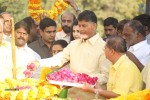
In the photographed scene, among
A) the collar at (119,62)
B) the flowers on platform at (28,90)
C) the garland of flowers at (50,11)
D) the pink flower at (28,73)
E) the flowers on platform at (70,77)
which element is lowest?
the flowers on platform at (28,90)

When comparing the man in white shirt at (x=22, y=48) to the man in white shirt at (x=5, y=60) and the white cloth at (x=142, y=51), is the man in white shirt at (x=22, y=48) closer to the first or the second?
the man in white shirt at (x=5, y=60)

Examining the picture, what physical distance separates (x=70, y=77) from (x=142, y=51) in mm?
1589

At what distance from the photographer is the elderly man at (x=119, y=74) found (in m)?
6.75

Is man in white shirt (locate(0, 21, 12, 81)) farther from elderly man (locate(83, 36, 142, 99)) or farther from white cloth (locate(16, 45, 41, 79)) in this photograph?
elderly man (locate(83, 36, 142, 99))

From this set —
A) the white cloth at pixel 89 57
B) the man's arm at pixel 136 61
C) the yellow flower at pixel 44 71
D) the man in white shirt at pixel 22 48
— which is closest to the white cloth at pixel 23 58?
the man in white shirt at pixel 22 48

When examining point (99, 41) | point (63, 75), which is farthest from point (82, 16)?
point (63, 75)

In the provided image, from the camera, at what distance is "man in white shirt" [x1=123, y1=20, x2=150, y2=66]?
8242 mm

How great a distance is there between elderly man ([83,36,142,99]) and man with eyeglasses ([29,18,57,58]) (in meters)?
3.29

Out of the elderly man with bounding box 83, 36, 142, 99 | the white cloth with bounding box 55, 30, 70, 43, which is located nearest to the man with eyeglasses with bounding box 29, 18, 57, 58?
the white cloth with bounding box 55, 30, 70, 43

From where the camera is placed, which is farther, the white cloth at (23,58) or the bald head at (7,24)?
the bald head at (7,24)

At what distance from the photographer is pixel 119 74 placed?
6824mm

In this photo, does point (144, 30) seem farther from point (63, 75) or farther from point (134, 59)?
point (63, 75)

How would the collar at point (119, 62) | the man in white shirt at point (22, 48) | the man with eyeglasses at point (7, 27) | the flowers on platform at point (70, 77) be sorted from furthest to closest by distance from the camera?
the man with eyeglasses at point (7, 27)
the man in white shirt at point (22, 48)
the flowers on platform at point (70, 77)
the collar at point (119, 62)

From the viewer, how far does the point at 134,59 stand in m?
7.85
